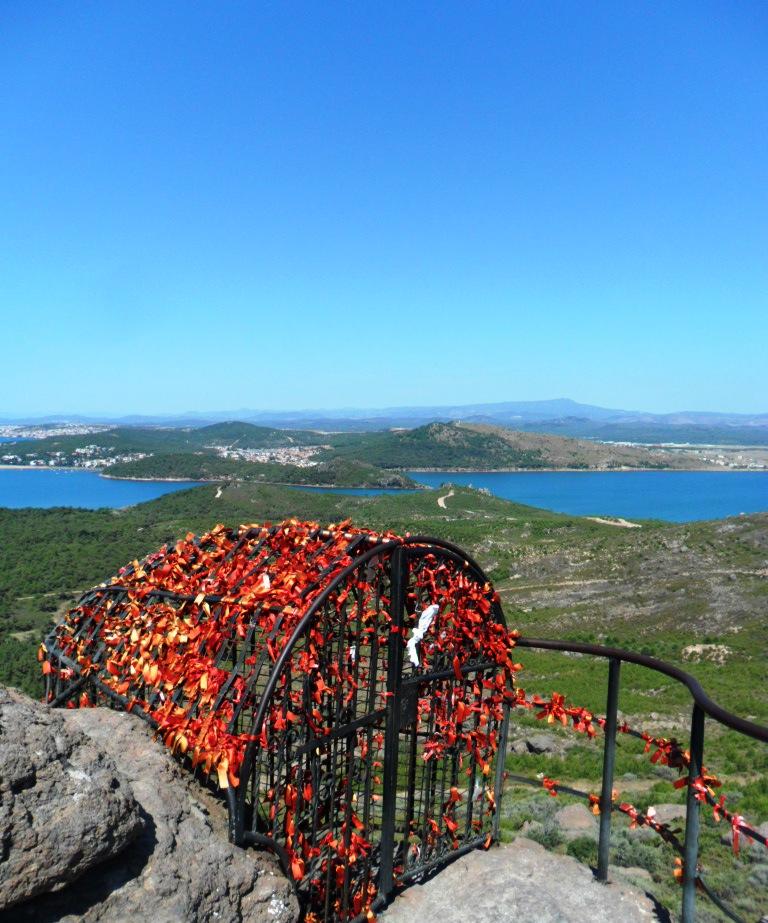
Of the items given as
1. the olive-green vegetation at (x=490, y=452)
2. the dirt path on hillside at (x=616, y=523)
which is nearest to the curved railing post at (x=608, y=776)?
the dirt path on hillside at (x=616, y=523)

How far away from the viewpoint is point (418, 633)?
3.20 m

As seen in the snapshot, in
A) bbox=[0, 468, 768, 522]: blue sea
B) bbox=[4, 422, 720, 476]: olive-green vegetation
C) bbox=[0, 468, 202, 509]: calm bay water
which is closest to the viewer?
bbox=[0, 468, 768, 522]: blue sea

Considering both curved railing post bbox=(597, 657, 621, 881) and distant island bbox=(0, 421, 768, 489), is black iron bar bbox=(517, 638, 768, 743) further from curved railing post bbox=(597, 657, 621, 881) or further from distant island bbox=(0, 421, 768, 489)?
distant island bbox=(0, 421, 768, 489)

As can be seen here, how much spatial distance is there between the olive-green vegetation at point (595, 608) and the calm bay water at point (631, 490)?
32.7 metres

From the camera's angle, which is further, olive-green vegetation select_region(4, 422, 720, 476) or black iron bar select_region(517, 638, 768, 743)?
→ olive-green vegetation select_region(4, 422, 720, 476)

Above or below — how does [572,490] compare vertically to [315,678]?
below

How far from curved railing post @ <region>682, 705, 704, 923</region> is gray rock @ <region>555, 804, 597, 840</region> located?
10.2 ft

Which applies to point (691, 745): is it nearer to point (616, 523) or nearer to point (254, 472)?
point (616, 523)

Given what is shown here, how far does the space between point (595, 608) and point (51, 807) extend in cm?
3217

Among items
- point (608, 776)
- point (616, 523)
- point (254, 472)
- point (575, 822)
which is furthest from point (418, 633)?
point (254, 472)

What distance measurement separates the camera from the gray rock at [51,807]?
2.02 m

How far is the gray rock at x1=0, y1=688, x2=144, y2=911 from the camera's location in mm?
2023

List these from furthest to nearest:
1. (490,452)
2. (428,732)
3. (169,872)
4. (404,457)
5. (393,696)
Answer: (490,452) < (404,457) < (428,732) < (393,696) < (169,872)

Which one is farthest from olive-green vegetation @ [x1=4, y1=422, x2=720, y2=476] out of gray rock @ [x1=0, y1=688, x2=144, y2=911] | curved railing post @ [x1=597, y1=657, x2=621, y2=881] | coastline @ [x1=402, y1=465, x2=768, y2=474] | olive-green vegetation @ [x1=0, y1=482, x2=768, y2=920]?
gray rock @ [x1=0, y1=688, x2=144, y2=911]
